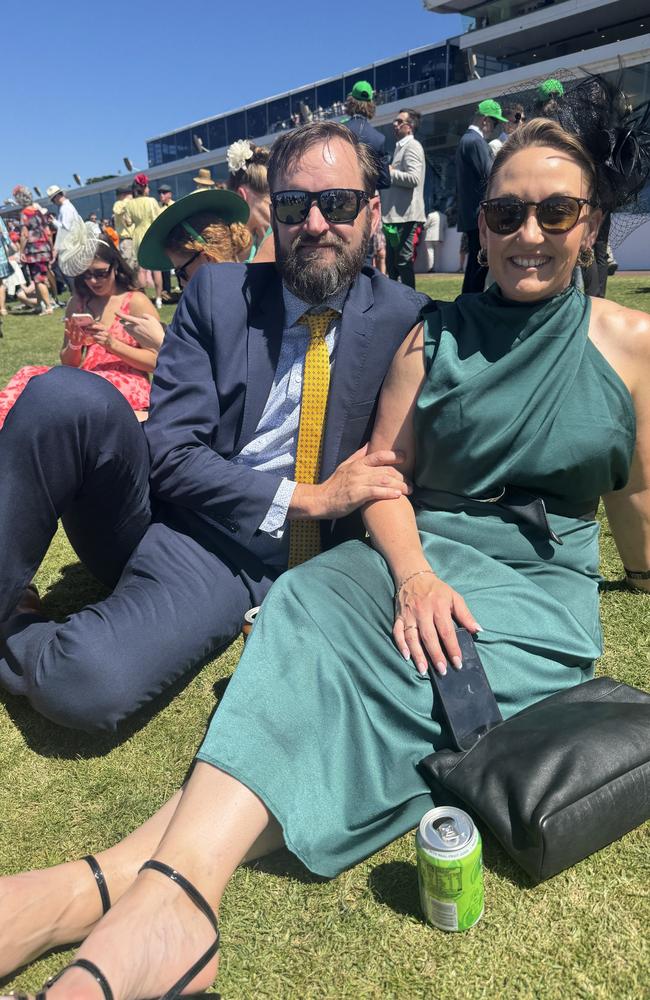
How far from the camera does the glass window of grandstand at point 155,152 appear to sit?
5308 cm

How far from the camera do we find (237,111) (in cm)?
4581

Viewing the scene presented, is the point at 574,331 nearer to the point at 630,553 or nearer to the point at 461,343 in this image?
the point at 461,343

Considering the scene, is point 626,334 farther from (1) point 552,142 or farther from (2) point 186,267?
(2) point 186,267

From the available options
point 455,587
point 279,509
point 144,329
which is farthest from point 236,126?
point 455,587

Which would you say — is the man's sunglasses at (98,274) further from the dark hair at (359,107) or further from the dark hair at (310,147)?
the dark hair at (359,107)

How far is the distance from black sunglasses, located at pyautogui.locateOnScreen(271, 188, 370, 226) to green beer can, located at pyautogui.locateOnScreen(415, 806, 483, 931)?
79.0 inches

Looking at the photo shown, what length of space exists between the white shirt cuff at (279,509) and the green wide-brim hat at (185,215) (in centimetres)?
225

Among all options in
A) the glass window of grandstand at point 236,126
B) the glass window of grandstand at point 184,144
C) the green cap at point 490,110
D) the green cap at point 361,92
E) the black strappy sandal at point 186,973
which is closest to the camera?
the black strappy sandal at point 186,973

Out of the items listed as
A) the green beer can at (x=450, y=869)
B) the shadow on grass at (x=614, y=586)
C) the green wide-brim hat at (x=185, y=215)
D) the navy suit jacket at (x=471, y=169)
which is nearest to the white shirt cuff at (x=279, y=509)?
the green beer can at (x=450, y=869)

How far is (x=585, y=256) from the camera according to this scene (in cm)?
241

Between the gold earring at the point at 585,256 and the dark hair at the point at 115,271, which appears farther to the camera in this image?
the dark hair at the point at 115,271

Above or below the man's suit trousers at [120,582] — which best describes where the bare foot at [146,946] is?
below

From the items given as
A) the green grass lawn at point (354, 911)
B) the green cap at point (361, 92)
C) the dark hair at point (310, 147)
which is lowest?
the green grass lawn at point (354, 911)

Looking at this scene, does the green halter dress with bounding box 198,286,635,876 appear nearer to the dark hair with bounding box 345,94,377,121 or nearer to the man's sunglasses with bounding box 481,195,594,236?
the man's sunglasses with bounding box 481,195,594,236
